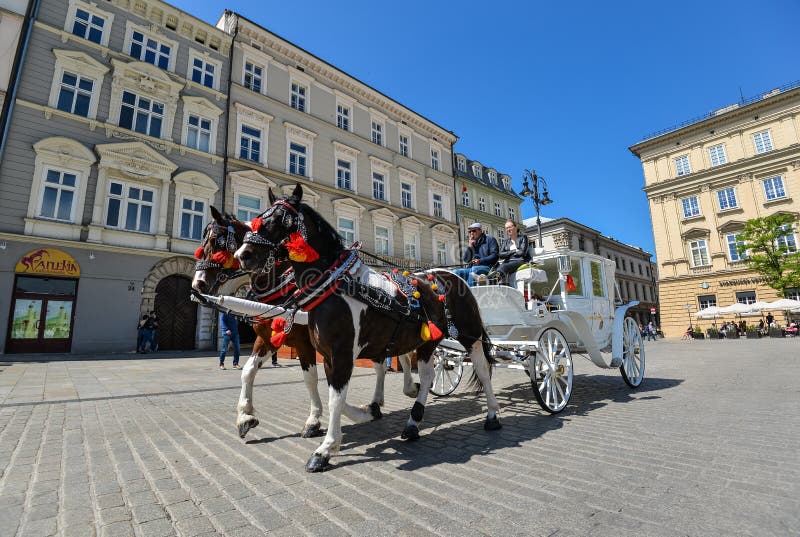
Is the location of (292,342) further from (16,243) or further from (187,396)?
(16,243)

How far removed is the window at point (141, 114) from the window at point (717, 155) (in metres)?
43.1

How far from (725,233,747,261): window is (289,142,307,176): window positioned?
34818 mm

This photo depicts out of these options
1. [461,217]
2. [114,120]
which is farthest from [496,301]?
[461,217]

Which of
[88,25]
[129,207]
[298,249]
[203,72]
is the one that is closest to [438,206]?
[203,72]

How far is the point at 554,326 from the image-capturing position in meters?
5.59

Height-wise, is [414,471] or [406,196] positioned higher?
[406,196]

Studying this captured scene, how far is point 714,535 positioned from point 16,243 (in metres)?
18.6

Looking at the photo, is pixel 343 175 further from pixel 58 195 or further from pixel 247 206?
pixel 58 195

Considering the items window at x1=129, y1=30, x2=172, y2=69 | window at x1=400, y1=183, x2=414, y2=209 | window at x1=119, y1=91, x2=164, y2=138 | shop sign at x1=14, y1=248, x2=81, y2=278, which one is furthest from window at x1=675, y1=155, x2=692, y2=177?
shop sign at x1=14, y1=248, x2=81, y2=278

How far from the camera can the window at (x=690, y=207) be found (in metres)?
34.3

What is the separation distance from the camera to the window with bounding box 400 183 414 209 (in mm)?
25953

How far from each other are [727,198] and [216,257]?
43005mm

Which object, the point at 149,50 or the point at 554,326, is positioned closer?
the point at 554,326

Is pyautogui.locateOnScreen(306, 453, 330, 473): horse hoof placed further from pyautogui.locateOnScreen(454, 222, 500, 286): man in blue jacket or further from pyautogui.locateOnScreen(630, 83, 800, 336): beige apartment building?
pyautogui.locateOnScreen(630, 83, 800, 336): beige apartment building
